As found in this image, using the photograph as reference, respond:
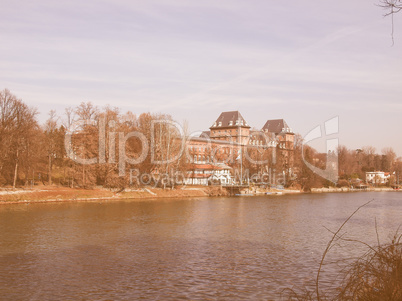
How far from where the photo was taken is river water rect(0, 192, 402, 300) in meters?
16.5

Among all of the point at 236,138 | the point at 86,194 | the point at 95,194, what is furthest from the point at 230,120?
the point at 86,194

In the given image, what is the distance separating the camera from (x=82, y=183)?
65.6 metres

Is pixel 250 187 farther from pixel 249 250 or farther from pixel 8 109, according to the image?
pixel 249 250

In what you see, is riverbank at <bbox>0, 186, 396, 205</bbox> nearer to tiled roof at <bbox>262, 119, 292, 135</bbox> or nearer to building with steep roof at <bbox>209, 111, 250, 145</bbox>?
building with steep roof at <bbox>209, 111, 250, 145</bbox>

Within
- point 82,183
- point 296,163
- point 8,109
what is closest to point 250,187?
point 296,163

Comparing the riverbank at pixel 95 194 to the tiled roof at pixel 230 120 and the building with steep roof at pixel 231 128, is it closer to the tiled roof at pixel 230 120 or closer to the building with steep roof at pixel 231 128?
the building with steep roof at pixel 231 128

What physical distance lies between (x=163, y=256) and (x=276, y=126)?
15997cm

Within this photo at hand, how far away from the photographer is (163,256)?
22500mm

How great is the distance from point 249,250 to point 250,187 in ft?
233

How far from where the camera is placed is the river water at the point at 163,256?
1645 centimetres

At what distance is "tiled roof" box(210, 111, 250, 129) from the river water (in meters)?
126

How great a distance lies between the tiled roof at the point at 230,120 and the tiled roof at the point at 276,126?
16066 millimetres

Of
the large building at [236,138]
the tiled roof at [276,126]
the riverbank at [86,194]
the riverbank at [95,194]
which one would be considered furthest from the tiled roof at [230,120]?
the riverbank at [86,194]

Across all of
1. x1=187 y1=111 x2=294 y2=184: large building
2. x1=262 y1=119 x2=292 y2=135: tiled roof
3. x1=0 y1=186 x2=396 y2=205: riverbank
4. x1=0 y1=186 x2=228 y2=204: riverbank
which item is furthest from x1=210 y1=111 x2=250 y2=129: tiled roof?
x1=0 y1=186 x2=228 y2=204: riverbank
